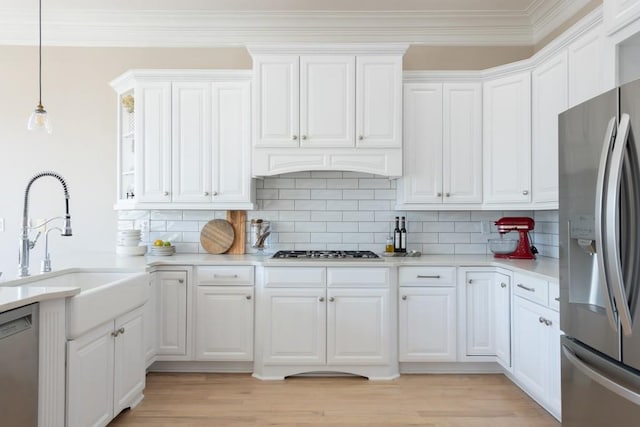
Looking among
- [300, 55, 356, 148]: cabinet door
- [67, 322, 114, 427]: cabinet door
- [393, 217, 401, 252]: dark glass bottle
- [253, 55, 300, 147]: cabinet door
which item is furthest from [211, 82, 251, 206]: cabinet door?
[67, 322, 114, 427]: cabinet door

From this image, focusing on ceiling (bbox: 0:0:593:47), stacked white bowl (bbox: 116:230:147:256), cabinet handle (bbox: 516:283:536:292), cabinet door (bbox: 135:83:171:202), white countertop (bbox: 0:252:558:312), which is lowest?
cabinet handle (bbox: 516:283:536:292)

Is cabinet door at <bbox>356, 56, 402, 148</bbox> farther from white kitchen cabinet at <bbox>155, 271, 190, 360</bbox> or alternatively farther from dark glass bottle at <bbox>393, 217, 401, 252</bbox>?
white kitchen cabinet at <bbox>155, 271, 190, 360</bbox>

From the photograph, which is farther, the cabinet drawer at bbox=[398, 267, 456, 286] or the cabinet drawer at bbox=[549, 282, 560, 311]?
the cabinet drawer at bbox=[398, 267, 456, 286]

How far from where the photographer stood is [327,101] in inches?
133

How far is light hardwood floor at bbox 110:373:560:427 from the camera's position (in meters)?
2.56

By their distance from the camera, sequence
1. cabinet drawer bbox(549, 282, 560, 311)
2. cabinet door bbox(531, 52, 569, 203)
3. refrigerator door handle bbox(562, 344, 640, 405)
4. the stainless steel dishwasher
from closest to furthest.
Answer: refrigerator door handle bbox(562, 344, 640, 405) < the stainless steel dishwasher < cabinet drawer bbox(549, 282, 560, 311) < cabinet door bbox(531, 52, 569, 203)

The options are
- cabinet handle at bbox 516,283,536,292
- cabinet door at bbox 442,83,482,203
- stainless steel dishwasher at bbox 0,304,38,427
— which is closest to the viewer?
stainless steel dishwasher at bbox 0,304,38,427

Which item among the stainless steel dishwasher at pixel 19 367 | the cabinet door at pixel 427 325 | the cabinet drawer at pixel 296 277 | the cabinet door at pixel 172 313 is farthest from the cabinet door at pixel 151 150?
the cabinet door at pixel 427 325

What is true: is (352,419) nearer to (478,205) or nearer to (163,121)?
(478,205)

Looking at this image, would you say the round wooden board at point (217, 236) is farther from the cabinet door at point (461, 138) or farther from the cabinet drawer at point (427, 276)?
the cabinet door at point (461, 138)

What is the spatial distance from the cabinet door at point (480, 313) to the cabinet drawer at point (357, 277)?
2.13ft

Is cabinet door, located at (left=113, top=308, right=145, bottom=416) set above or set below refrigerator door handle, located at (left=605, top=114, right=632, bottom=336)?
below

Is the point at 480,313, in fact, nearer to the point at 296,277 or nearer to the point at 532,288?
the point at 532,288

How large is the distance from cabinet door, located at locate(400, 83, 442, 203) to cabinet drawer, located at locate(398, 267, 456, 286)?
1.96ft
